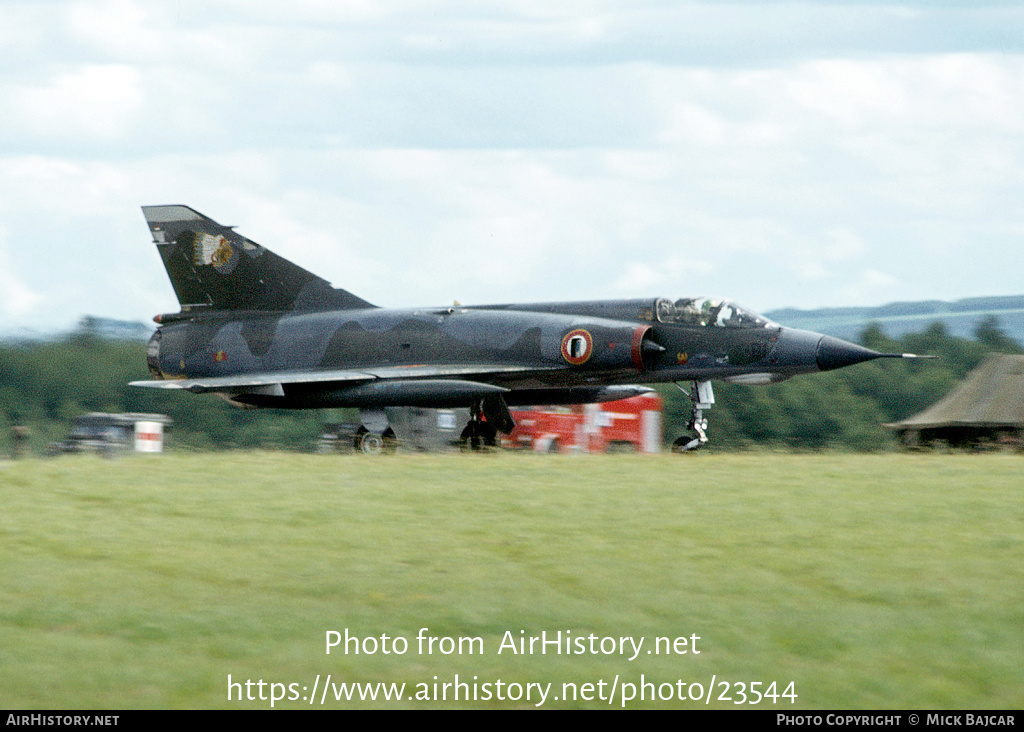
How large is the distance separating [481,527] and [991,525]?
459cm

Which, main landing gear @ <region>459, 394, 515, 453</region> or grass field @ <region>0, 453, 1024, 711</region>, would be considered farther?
main landing gear @ <region>459, 394, 515, 453</region>

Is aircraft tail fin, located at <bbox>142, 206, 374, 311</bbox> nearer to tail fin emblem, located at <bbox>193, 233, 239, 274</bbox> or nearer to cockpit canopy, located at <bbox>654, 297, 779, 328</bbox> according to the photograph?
tail fin emblem, located at <bbox>193, 233, 239, 274</bbox>

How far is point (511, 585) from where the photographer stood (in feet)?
30.2

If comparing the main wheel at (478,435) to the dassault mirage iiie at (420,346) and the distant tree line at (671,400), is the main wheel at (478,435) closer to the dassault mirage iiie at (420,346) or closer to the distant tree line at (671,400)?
the dassault mirage iiie at (420,346)

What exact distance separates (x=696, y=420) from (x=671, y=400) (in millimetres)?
46233

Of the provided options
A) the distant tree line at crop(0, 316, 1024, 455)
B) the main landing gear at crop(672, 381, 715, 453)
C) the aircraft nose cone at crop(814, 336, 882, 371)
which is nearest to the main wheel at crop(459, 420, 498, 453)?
the main landing gear at crop(672, 381, 715, 453)

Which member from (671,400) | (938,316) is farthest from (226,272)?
(938,316)

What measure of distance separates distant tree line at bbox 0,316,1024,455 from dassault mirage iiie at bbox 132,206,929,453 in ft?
31.3

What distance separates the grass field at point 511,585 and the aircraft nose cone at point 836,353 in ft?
15.3

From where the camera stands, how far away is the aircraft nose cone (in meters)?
19.5

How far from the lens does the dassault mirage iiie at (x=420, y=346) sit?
2023cm

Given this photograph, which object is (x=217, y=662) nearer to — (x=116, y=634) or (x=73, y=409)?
(x=116, y=634)

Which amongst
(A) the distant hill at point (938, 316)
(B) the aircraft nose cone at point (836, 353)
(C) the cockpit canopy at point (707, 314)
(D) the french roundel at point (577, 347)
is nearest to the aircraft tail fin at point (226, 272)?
(D) the french roundel at point (577, 347)

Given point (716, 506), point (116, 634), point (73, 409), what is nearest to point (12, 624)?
point (116, 634)
